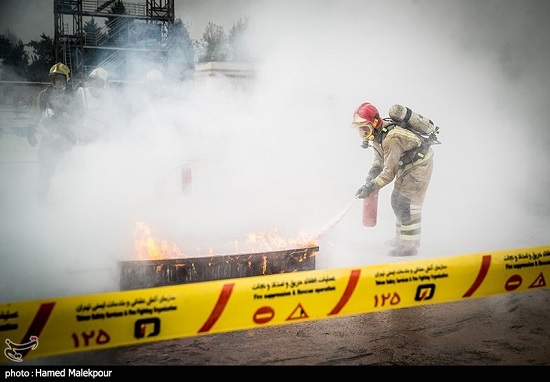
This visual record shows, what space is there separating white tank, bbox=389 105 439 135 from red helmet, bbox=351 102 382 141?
0.22 metres

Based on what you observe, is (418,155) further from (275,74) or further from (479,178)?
(479,178)

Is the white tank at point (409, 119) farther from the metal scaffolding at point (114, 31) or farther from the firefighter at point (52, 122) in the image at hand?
the metal scaffolding at point (114, 31)

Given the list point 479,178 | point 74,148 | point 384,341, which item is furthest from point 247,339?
point 479,178

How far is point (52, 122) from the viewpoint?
7.63 meters

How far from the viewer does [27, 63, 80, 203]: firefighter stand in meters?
7.59

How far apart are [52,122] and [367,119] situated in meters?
5.33

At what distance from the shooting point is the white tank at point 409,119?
5598 mm

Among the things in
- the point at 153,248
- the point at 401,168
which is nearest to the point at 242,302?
the point at 153,248

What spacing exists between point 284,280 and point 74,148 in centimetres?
687

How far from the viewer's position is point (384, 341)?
3631 millimetres

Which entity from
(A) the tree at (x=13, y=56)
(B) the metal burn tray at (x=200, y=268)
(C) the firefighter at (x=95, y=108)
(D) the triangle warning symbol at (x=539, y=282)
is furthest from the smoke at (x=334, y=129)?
(A) the tree at (x=13, y=56)

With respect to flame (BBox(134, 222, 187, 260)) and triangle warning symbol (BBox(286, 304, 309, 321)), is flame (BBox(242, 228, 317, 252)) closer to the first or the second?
flame (BBox(134, 222, 187, 260))

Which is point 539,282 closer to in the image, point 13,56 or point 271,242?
point 271,242

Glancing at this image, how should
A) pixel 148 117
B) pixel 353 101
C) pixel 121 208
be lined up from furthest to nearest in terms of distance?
pixel 353 101
pixel 148 117
pixel 121 208
